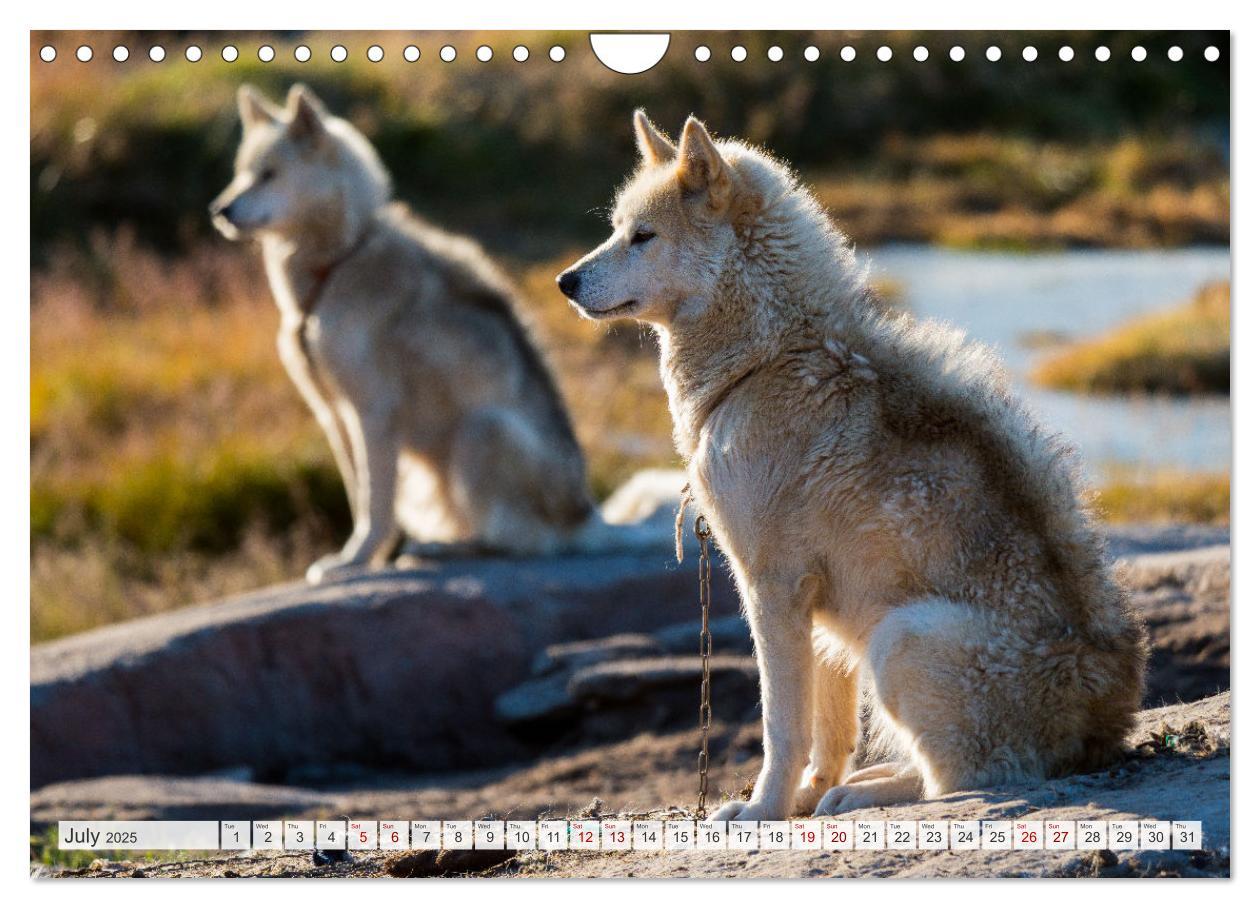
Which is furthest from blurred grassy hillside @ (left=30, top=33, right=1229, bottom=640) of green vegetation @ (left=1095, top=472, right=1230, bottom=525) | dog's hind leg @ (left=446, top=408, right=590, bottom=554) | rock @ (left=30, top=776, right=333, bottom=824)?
rock @ (left=30, top=776, right=333, bottom=824)

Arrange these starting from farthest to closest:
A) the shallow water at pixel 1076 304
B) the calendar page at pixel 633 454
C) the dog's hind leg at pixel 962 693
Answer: the shallow water at pixel 1076 304 → the calendar page at pixel 633 454 → the dog's hind leg at pixel 962 693

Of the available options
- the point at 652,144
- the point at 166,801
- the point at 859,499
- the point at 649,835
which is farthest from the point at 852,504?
the point at 166,801

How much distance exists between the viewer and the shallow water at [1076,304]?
26.5 feet

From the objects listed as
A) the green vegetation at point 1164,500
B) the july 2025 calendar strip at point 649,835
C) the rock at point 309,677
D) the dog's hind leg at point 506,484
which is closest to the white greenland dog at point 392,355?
the dog's hind leg at point 506,484

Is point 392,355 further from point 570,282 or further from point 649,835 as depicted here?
point 649,835

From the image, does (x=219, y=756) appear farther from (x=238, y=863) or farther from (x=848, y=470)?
(x=848, y=470)

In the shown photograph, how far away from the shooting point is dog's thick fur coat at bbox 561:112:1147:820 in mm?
4973

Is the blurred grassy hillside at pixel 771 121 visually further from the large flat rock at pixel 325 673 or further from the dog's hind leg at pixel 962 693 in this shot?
the large flat rock at pixel 325 673

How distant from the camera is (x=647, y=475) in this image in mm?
11016

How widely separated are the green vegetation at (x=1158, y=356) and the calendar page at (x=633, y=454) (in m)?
0.04

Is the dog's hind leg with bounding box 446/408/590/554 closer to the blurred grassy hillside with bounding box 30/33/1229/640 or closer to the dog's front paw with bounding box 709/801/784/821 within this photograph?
the blurred grassy hillside with bounding box 30/33/1229/640

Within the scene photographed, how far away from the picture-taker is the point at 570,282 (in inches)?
210

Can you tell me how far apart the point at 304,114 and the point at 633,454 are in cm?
494

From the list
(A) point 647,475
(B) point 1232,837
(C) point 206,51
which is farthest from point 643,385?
(B) point 1232,837
